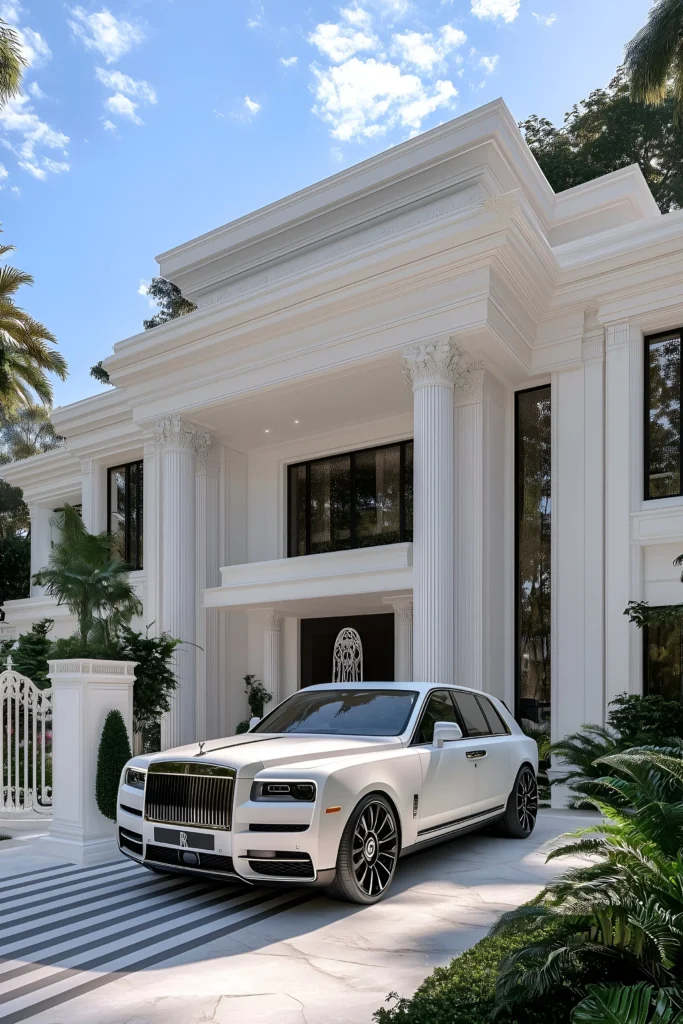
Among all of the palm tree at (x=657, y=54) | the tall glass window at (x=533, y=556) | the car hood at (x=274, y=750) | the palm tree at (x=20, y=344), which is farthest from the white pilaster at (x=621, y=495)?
the palm tree at (x=20, y=344)

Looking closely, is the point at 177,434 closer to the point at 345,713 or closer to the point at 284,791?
the point at 345,713

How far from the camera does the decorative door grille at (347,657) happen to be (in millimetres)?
18141

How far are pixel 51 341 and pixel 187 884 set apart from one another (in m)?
18.8

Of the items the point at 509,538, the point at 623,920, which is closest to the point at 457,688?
the point at 623,920

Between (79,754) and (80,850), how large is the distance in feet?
2.83

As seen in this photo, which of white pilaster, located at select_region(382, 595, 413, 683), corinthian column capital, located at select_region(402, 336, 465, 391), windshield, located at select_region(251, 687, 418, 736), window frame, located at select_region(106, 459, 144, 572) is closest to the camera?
windshield, located at select_region(251, 687, 418, 736)

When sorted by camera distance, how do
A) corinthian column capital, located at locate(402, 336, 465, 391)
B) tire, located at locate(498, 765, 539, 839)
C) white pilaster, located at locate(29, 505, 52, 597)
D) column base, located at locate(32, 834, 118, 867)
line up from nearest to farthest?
column base, located at locate(32, 834, 118, 867) → tire, located at locate(498, 765, 539, 839) → corinthian column capital, located at locate(402, 336, 465, 391) → white pilaster, located at locate(29, 505, 52, 597)

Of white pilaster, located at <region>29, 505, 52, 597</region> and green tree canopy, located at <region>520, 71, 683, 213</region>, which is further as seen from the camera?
green tree canopy, located at <region>520, 71, 683, 213</region>

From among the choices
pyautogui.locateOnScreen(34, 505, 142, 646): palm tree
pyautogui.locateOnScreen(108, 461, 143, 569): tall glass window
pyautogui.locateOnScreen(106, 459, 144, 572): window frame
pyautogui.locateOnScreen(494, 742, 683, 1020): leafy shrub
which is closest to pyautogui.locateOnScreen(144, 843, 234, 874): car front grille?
pyautogui.locateOnScreen(494, 742, 683, 1020): leafy shrub

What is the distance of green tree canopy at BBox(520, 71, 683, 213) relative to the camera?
2878cm

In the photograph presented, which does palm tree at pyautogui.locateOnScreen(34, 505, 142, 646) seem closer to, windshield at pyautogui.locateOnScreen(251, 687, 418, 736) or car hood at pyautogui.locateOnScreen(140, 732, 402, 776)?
windshield at pyautogui.locateOnScreen(251, 687, 418, 736)

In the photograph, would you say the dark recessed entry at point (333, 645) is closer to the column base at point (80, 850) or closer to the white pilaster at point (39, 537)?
the column base at point (80, 850)

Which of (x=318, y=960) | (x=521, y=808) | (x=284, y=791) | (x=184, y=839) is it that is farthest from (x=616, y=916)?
(x=521, y=808)

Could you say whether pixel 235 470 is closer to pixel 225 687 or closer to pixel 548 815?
pixel 225 687
